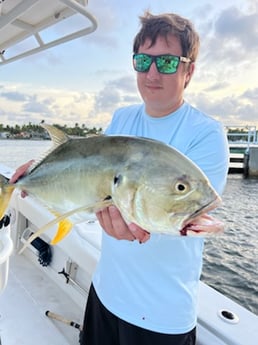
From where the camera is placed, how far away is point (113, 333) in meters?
1.55

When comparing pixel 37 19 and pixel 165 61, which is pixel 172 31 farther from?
pixel 37 19

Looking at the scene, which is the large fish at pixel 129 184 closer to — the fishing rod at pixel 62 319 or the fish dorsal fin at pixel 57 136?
the fish dorsal fin at pixel 57 136

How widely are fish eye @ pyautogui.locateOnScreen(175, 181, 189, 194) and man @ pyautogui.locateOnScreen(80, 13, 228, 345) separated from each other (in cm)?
28

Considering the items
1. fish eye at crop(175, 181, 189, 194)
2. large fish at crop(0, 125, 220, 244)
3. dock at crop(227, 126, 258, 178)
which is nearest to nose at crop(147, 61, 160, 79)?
large fish at crop(0, 125, 220, 244)

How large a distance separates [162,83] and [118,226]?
2.18 feet

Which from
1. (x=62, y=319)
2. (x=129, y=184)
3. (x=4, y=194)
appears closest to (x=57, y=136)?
(x=4, y=194)

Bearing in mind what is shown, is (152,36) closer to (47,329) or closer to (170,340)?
(170,340)

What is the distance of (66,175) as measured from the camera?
1.20 meters

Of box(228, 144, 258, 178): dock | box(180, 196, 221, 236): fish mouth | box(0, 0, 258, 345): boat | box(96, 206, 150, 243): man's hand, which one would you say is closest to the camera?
box(180, 196, 221, 236): fish mouth

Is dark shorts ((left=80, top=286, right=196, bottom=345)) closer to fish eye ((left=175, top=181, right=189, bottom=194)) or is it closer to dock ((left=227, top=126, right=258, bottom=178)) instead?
fish eye ((left=175, top=181, right=189, bottom=194))

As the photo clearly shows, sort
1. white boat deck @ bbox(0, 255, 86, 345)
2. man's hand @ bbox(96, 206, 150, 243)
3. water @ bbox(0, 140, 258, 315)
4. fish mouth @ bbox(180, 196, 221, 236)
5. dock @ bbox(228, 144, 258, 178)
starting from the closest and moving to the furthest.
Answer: fish mouth @ bbox(180, 196, 221, 236)
man's hand @ bbox(96, 206, 150, 243)
white boat deck @ bbox(0, 255, 86, 345)
water @ bbox(0, 140, 258, 315)
dock @ bbox(228, 144, 258, 178)

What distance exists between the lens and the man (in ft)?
4.32

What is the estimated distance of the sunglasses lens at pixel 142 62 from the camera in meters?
1.40

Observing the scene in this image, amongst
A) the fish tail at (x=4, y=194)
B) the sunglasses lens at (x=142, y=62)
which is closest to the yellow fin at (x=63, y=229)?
the fish tail at (x=4, y=194)
